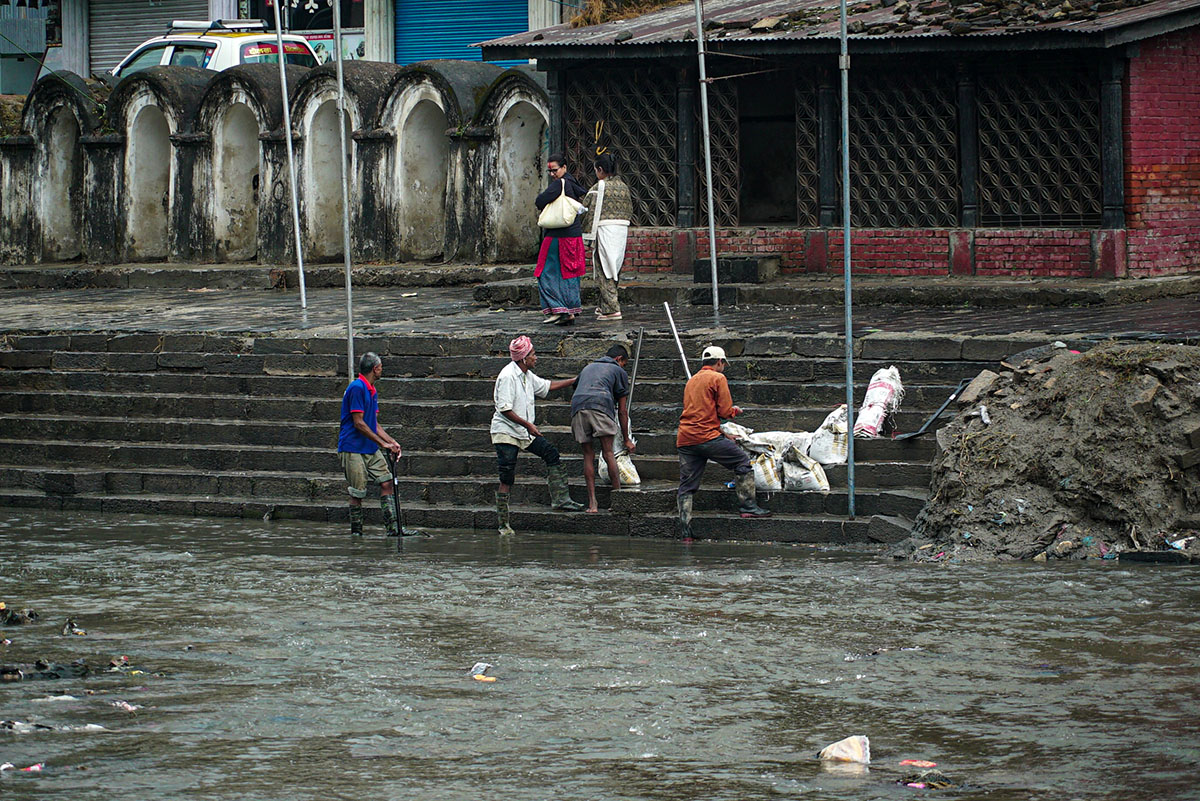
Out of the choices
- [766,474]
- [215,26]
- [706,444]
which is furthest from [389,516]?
[215,26]

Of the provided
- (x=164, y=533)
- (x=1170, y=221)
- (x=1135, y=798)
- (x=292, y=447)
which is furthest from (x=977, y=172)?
(x=1135, y=798)

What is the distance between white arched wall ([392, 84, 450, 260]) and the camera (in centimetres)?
2103

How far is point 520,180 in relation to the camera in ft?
68.3

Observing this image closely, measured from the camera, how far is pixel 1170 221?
16609 millimetres

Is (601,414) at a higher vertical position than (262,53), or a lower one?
lower

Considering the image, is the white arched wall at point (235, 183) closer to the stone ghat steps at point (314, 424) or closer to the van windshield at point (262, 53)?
the van windshield at point (262, 53)

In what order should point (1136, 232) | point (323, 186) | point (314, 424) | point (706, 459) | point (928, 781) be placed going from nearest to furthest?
point (928, 781) < point (706, 459) < point (314, 424) < point (1136, 232) < point (323, 186)

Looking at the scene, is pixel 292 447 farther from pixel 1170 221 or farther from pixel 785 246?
pixel 1170 221

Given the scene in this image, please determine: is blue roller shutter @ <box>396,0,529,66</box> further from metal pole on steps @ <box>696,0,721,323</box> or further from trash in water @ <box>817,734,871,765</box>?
trash in water @ <box>817,734,871,765</box>

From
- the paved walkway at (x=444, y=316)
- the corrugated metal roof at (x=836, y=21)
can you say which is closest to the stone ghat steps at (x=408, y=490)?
the paved walkway at (x=444, y=316)

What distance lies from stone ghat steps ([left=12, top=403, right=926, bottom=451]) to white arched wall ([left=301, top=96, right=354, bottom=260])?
697cm

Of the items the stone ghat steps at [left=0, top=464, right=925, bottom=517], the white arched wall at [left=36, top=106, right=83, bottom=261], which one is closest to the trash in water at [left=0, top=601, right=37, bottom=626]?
the stone ghat steps at [left=0, top=464, right=925, bottom=517]

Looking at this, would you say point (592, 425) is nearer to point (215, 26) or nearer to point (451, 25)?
point (215, 26)

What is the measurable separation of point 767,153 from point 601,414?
9060 mm
